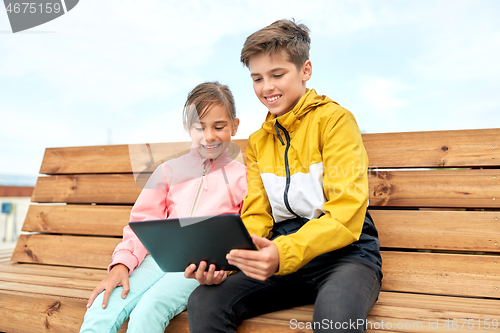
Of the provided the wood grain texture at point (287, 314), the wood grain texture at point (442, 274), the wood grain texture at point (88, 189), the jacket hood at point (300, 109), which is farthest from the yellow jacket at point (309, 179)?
the wood grain texture at point (88, 189)

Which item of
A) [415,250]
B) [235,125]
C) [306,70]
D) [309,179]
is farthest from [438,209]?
[235,125]

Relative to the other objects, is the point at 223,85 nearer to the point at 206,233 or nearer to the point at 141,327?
the point at 206,233

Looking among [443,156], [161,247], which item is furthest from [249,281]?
[443,156]

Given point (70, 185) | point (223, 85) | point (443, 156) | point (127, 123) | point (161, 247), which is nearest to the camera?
point (127, 123)

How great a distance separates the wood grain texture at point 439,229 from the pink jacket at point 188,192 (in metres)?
0.67

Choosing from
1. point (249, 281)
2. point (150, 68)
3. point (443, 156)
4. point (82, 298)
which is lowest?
point (82, 298)

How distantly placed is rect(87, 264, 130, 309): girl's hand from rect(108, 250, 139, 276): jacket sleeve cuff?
0.01 metres

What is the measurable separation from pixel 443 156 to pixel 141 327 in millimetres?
1384

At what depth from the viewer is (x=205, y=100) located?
50.3 inches

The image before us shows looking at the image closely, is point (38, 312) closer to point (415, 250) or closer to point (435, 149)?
point (415, 250)

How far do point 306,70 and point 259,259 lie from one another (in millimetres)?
752

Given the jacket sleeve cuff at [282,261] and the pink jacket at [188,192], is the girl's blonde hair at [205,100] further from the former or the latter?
the jacket sleeve cuff at [282,261]

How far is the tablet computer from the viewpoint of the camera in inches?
35.8

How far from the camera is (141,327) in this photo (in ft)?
3.60
